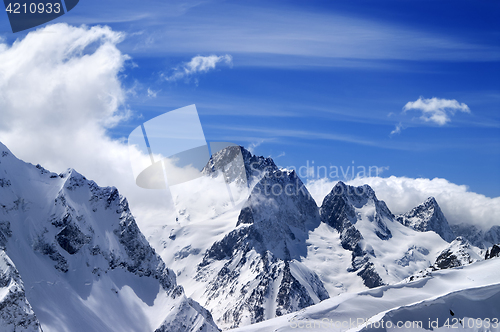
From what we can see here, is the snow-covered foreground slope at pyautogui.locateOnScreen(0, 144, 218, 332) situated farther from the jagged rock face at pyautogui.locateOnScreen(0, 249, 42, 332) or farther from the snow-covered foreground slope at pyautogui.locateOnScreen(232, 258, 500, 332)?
the snow-covered foreground slope at pyautogui.locateOnScreen(232, 258, 500, 332)

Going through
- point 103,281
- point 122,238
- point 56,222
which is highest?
point 56,222

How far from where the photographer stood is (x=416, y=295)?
4131 cm

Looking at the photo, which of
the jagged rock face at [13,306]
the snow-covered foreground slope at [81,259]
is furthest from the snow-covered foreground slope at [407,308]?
the snow-covered foreground slope at [81,259]

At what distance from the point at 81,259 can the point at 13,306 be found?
64081 mm

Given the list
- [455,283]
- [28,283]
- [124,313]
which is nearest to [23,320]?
[28,283]

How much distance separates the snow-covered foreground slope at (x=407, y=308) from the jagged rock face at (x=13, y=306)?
8959 cm

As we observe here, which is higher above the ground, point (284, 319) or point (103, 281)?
point (284, 319)

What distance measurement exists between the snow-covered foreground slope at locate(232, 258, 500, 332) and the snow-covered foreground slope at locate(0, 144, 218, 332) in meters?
117

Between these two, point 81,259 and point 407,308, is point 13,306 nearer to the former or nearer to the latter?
point 81,259

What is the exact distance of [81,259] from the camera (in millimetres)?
169125

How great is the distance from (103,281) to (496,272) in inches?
6070

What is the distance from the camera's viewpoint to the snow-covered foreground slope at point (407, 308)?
34.3 meters

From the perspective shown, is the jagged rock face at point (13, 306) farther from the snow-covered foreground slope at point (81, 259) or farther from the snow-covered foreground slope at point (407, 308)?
the snow-covered foreground slope at point (407, 308)

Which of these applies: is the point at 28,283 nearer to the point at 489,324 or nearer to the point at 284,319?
the point at 284,319
